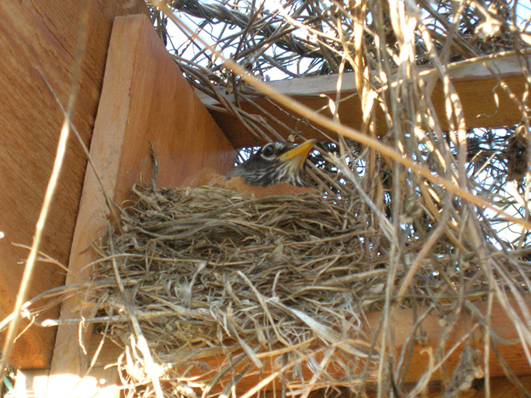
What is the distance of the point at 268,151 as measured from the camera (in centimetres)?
303

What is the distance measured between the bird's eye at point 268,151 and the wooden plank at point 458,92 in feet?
0.50

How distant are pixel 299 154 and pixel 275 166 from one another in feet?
0.56

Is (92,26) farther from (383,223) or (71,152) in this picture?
(383,223)

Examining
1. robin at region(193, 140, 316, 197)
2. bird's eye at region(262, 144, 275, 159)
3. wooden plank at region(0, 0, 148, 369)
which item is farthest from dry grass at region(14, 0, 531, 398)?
bird's eye at region(262, 144, 275, 159)

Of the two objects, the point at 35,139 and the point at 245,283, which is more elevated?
the point at 35,139

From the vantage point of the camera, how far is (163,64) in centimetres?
240

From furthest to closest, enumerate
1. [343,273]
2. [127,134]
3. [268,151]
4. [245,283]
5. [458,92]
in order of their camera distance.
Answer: [268,151] < [458,92] < [127,134] < [343,273] < [245,283]

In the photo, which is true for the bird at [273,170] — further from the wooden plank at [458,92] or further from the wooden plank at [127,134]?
the wooden plank at [127,134]

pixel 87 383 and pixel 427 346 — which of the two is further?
pixel 87 383

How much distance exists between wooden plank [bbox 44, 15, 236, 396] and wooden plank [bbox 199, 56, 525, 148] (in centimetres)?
42

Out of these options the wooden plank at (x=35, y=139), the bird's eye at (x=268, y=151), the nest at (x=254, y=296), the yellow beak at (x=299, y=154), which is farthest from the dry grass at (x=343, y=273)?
the bird's eye at (x=268, y=151)

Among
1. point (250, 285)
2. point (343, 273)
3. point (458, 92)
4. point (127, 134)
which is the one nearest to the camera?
point (250, 285)

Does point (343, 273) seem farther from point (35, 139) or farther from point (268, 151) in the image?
point (268, 151)

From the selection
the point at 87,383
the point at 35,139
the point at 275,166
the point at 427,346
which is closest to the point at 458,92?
the point at 275,166
